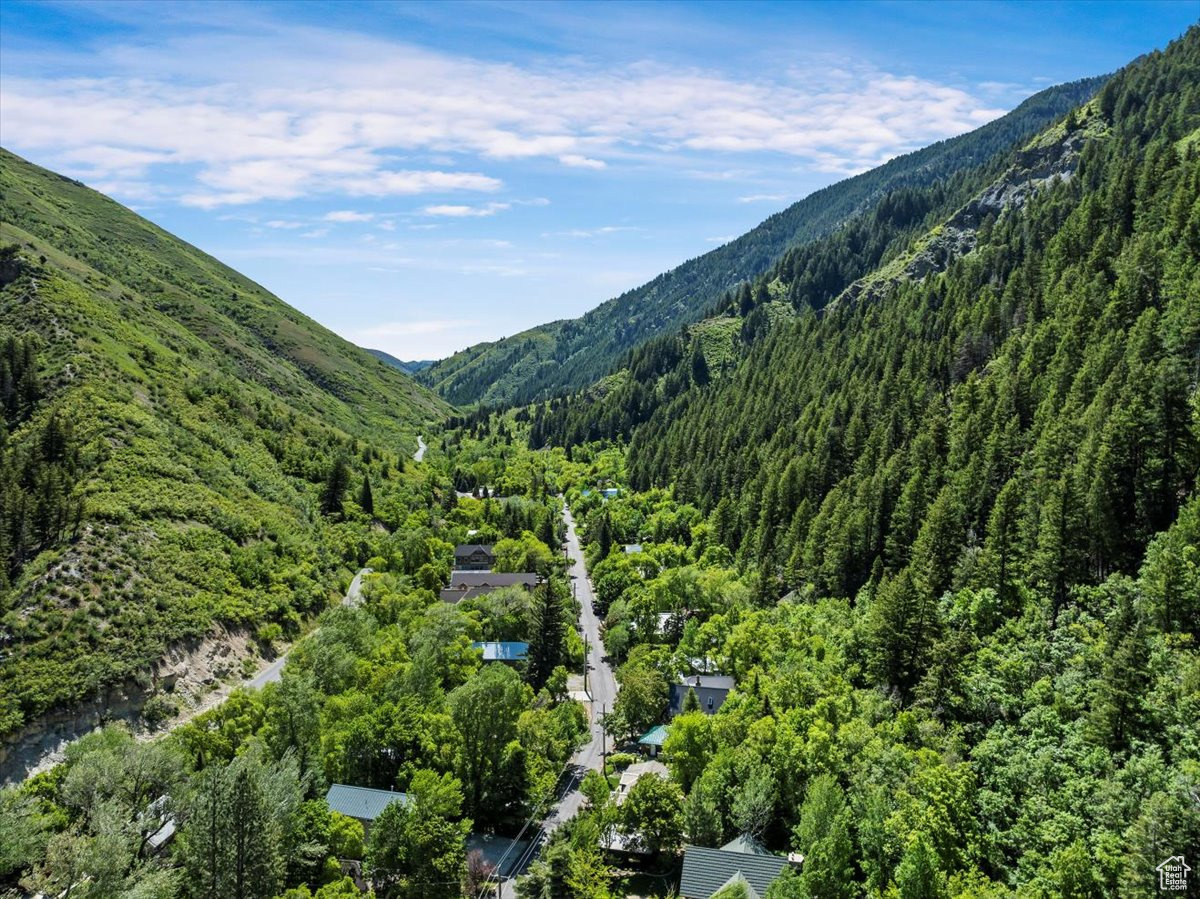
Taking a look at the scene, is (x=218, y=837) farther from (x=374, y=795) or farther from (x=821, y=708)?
(x=821, y=708)

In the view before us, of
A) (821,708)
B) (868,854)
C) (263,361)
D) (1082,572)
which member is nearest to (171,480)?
(821,708)

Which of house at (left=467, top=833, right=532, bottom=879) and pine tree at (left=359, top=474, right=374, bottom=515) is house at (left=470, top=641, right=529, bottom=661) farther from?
pine tree at (left=359, top=474, right=374, bottom=515)

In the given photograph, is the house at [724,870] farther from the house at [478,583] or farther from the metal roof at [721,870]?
the house at [478,583]

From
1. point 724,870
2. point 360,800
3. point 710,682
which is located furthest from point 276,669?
point 724,870

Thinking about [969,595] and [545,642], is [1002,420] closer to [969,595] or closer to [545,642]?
[969,595]

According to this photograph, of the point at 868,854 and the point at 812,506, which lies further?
the point at 812,506
